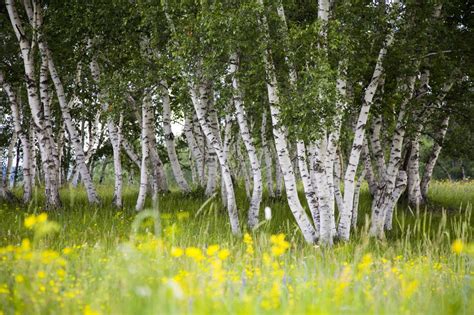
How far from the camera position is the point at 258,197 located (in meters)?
11.7

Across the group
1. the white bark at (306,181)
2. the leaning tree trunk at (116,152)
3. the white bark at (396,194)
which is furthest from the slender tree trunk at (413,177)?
the leaning tree trunk at (116,152)

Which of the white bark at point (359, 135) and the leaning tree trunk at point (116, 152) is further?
the leaning tree trunk at point (116, 152)

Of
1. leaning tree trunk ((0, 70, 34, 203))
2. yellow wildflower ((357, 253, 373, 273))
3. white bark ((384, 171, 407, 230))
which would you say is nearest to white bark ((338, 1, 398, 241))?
white bark ((384, 171, 407, 230))

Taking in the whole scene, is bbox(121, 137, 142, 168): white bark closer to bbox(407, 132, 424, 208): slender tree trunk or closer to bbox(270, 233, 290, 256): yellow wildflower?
bbox(407, 132, 424, 208): slender tree trunk

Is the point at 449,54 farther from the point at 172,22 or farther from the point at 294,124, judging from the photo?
the point at 172,22

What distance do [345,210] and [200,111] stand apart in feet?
13.6

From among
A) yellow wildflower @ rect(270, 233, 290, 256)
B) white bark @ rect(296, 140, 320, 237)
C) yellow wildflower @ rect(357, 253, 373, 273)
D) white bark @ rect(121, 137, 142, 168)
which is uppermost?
white bark @ rect(121, 137, 142, 168)

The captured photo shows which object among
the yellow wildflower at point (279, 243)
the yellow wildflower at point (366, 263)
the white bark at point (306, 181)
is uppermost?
the white bark at point (306, 181)

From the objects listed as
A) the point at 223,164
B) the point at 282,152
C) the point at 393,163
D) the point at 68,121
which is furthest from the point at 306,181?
the point at 68,121

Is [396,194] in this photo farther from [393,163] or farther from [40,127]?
[40,127]

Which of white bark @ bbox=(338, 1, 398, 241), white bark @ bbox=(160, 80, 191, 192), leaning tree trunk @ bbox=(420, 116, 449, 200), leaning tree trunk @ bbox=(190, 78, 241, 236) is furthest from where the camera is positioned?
white bark @ bbox=(160, 80, 191, 192)

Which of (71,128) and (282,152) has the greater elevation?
(71,128)

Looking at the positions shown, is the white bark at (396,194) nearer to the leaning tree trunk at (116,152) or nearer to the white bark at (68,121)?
the leaning tree trunk at (116,152)

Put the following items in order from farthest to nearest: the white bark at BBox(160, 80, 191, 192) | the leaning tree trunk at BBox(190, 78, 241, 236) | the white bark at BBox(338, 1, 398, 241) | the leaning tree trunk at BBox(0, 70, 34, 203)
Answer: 1. the white bark at BBox(160, 80, 191, 192)
2. the leaning tree trunk at BBox(0, 70, 34, 203)
3. the leaning tree trunk at BBox(190, 78, 241, 236)
4. the white bark at BBox(338, 1, 398, 241)
